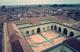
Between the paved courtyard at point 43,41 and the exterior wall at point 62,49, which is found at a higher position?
Answer: the exterior wall at point 62,49

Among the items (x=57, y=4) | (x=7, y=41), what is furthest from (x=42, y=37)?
(x=57, y=4)

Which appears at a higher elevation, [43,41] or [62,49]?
[62,49]

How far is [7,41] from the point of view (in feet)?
58.0

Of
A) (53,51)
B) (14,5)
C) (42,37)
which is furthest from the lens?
(14,5)

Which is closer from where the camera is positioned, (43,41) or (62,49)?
(62,49)

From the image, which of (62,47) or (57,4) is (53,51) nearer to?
(62,47)

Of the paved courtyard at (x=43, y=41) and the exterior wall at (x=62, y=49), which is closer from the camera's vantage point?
the exterior wall at (x=62, y=49)

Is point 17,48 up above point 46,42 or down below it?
above

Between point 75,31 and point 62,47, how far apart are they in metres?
10.8

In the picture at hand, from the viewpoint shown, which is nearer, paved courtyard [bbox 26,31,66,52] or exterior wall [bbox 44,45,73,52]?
exterior wall [bbox 44,45,73,52]

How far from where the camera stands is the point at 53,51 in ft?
45.5

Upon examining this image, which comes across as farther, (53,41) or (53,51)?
(53,41)

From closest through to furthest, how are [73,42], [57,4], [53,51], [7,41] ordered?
[53,51]
[73,42]
[7,41]
[57,4]

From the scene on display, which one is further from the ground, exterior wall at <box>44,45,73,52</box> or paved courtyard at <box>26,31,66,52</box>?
exterior wall at <box>44,45,73,52</box>
